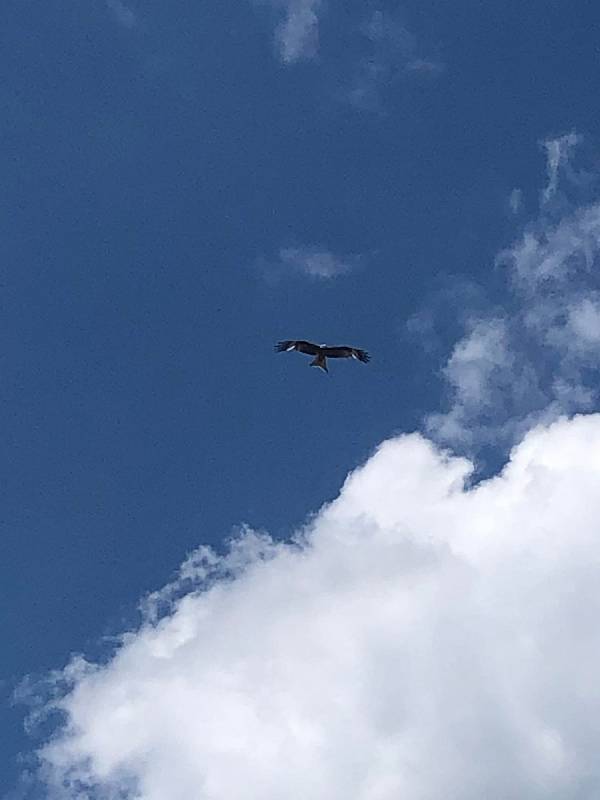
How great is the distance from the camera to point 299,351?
118m

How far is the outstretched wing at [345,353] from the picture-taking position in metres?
118

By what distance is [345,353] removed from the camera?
119 m

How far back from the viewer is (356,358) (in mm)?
118688

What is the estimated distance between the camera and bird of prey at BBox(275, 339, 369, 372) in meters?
118

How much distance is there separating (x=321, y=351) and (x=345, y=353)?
8.19 feet

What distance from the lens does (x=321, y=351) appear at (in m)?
119

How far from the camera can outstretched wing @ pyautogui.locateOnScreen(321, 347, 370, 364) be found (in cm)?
11819

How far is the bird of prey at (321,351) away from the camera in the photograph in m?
118

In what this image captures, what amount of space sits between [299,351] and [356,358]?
590 cm
